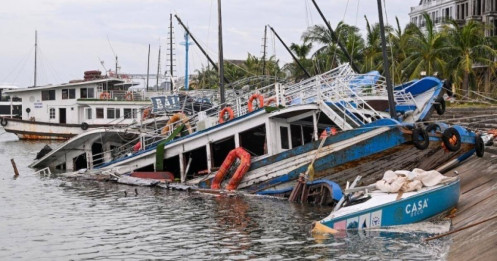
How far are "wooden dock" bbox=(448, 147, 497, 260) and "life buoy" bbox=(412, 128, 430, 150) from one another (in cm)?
163

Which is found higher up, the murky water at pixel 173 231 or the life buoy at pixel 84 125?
the life buoy at pixel 84 125

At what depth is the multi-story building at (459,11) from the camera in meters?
60.5

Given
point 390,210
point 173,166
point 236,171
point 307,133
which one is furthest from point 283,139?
point 390,210

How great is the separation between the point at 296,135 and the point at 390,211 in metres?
8.85

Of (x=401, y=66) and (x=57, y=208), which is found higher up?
(x=401, y=66)

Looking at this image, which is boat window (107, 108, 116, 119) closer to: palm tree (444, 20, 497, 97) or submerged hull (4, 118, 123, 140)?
submerged hull (4, 118, 123, 140)

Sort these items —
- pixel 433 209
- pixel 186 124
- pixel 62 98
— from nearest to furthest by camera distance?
pixel 433 209, pixel 186 124, pixel 62 98

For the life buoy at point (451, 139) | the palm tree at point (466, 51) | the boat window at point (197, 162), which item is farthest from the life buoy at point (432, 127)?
the palm tree at point (466, 51)

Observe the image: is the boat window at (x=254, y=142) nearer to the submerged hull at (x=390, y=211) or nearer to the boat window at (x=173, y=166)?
the boat window at (x=173, y=166)

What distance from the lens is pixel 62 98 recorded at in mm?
66312

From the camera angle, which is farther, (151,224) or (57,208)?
(57,208)

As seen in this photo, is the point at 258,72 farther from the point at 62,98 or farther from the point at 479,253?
the point at 479,253

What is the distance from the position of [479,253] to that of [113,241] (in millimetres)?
9079

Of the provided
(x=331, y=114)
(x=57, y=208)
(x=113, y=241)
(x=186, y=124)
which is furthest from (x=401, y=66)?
(x=113, y=241)
